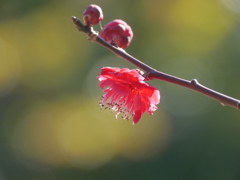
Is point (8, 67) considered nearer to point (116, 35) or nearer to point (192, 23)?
point (192, 23)

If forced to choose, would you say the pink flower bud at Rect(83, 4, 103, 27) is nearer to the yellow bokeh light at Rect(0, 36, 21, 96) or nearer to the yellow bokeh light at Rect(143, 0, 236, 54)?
the yellow bokeh light at Rect(143, 0, 236, 54)

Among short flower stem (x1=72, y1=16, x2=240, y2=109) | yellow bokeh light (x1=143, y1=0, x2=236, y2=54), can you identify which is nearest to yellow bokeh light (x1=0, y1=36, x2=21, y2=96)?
yellow bokeh light (x1=143, y1=0, x2=236, y2=54)

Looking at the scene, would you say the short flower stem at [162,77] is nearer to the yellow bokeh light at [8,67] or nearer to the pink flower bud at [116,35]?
the pink flower bud at [116,35]

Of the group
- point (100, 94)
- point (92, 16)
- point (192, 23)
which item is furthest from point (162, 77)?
point (192, 23)

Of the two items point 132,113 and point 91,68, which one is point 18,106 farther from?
point 132,113

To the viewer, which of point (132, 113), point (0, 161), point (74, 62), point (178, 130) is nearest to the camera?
point (132, 113)

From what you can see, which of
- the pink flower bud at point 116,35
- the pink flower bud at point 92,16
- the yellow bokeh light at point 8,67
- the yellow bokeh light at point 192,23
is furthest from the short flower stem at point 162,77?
the yellow bokeh light at point 8,67

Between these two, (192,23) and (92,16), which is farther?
(192,23)

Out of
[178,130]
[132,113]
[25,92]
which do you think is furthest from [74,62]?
[132,113]
